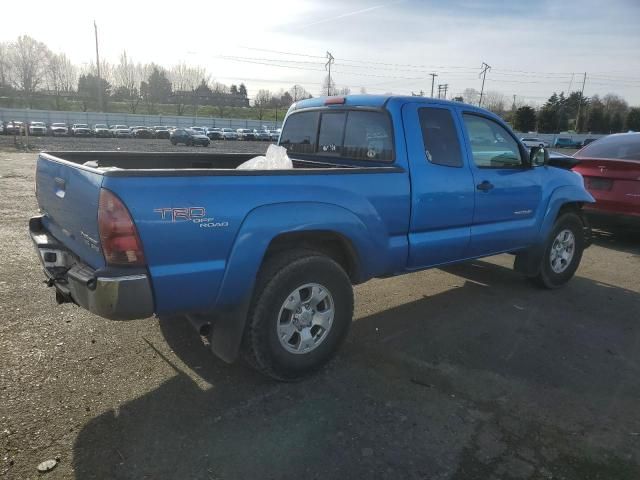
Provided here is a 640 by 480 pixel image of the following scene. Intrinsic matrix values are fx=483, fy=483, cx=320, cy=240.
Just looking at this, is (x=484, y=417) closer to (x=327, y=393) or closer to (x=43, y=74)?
(x=327, y=393)

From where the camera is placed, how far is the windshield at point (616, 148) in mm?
7827

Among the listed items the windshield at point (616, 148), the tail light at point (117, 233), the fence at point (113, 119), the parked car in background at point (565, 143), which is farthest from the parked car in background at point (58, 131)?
the tail light at point (117, 233)

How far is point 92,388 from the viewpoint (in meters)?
3.17

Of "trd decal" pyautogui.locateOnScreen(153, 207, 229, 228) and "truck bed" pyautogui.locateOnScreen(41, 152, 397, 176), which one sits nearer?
"trd decal" pyautogui.locateOnScreen(153, 207, 229, 228)

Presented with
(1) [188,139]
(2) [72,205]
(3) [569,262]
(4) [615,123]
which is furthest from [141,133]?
(4) [615,123]

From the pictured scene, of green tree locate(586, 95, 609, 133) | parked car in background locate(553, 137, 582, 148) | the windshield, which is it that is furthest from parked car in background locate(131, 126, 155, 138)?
green tree locate(586, 95, 609, 133)

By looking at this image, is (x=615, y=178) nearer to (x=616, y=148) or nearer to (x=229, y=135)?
(x=616, y=148)

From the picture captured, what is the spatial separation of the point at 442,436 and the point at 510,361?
1273mm

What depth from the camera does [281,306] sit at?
3.19 m

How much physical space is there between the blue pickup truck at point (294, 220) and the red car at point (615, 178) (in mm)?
3143

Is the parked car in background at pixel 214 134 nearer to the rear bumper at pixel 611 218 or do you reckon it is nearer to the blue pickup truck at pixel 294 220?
the rear bumper at pixel 611 218

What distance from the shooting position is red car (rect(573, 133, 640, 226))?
740 centimetres

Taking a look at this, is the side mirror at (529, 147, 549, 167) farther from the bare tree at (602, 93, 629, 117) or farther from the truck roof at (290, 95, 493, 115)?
the bare tree at (602, 93, 629, 117)

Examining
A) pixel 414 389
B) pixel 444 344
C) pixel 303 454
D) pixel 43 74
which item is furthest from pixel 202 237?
pixel 43 74
